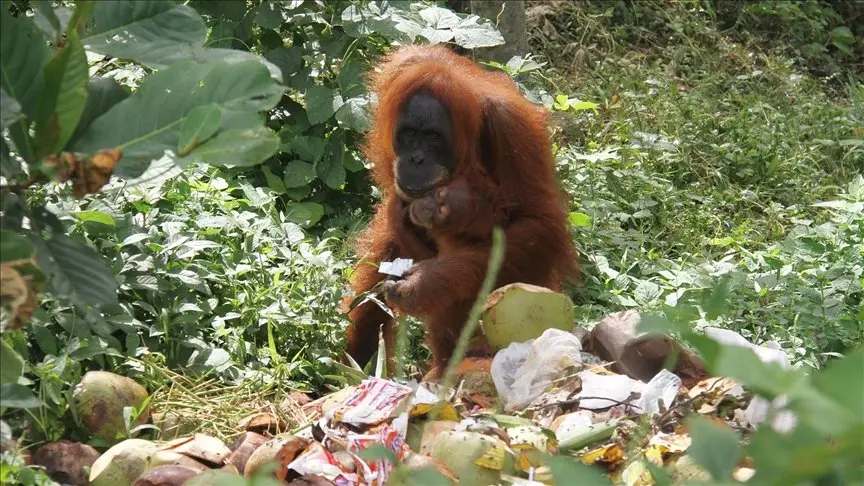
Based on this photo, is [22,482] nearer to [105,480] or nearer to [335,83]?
[105,480]

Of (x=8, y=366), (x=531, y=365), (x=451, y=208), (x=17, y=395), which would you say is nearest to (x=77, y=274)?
(x=8, y=366)

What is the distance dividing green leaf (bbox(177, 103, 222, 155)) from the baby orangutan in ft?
8.17

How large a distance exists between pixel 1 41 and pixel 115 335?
1976 mm

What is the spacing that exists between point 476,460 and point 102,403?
1.20 meters

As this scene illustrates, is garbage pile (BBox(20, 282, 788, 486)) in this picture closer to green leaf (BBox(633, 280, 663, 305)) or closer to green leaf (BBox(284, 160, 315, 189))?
green leaf (BBox(633, 280, 663, 305))

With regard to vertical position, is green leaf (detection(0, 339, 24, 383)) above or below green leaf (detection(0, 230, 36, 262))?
below

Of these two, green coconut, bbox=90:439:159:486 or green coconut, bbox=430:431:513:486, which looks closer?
green coconut, bbox=430:431:513:486

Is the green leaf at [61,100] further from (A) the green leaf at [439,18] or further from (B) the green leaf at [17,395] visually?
(A) the green leaf at [439,18]

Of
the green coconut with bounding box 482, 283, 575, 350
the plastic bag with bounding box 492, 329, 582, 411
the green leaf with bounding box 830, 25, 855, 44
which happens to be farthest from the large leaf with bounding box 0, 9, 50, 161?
the green leaf with bounding box 830, 25, 855, 44

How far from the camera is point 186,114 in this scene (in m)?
1.98

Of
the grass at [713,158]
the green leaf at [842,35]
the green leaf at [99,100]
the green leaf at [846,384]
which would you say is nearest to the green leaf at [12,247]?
the green leaf at [99,100]

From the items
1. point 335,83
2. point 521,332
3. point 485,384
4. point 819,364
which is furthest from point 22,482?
point 335,83

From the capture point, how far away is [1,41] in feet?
6.44

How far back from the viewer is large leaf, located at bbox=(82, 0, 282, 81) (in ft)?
7.13
